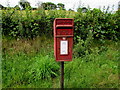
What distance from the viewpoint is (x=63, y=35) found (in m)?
2.57

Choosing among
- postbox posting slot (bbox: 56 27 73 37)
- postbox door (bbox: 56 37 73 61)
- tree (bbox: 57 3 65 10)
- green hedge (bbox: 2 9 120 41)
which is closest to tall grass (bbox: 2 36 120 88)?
green hedge (bbox: 2 9 120 41)

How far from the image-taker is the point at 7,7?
198 inches

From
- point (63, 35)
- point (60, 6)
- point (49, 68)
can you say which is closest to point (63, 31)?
point (63, 35)

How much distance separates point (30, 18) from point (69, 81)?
2637 millimetres

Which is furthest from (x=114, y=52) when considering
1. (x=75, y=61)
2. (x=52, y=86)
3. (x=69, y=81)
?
(x=52, y=86)

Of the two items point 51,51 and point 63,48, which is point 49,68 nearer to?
point 63,48

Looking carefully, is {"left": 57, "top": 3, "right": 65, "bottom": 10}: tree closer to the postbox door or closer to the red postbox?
the red postbox

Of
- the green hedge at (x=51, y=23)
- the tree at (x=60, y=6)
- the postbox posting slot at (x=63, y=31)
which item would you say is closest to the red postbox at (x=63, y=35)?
the postbox posting slot at (x=63, y=31)

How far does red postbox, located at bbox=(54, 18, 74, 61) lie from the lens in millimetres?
2566

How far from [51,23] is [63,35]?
2.57 metres

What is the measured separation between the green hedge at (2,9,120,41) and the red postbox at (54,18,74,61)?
2.27 m

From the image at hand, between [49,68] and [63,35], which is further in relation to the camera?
[49,68]

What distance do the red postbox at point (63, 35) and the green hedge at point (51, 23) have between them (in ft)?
7.45

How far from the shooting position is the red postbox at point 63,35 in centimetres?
257
